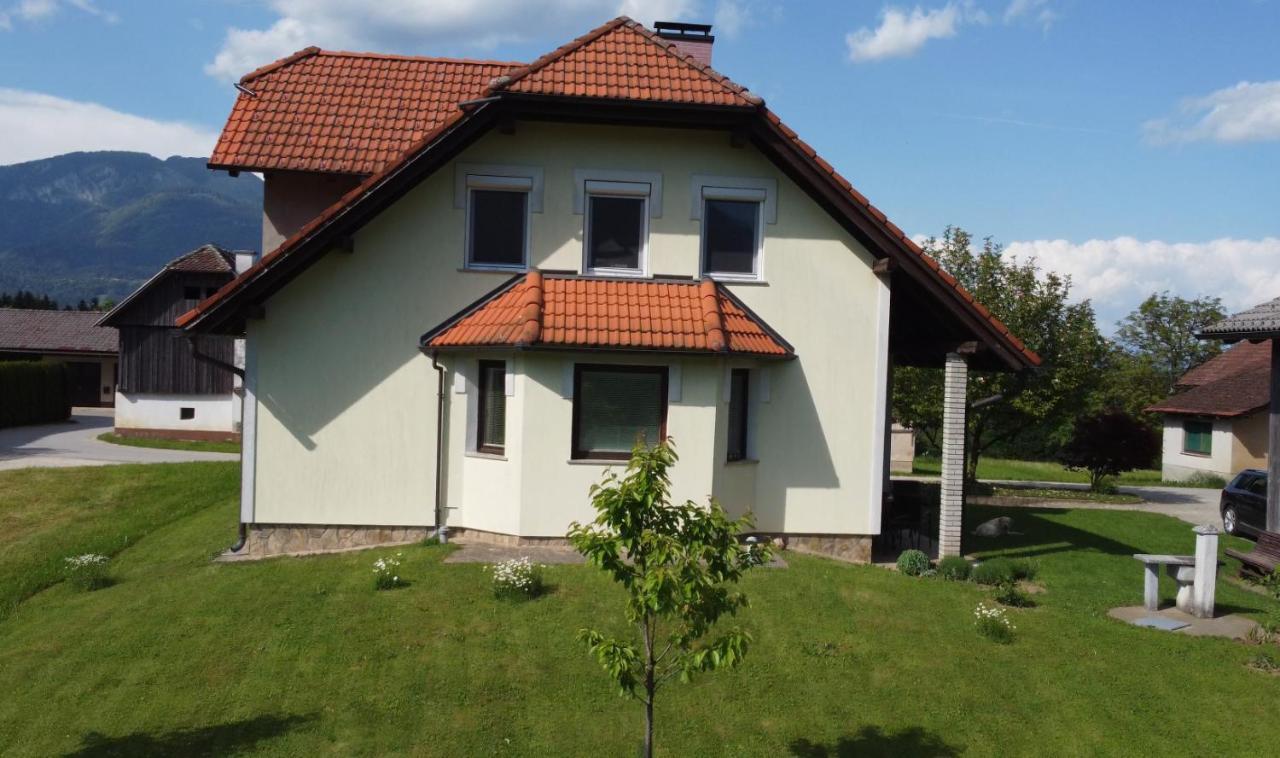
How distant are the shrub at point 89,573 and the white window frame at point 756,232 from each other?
9.93 metres

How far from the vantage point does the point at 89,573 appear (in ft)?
42.5

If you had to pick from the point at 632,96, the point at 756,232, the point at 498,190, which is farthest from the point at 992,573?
the point at 498,190

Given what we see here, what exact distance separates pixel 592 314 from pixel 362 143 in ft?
18.0

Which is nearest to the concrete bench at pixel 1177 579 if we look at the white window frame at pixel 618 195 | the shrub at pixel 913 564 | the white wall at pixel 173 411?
the shrub at pixel 913 564

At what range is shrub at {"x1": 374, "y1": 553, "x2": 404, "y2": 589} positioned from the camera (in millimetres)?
11125

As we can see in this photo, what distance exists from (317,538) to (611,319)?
5520mm

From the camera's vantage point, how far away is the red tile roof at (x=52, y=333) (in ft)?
152

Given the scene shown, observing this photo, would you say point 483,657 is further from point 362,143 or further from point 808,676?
point 362,143

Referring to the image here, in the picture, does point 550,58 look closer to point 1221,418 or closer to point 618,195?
point 618,195

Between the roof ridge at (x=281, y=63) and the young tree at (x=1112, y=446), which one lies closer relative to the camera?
the roof ridge at (x=281, y=63)

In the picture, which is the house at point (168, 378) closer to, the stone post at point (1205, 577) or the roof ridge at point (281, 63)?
the roof ridge at point (281, 63)

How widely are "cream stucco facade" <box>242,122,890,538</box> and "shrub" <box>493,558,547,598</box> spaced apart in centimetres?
164

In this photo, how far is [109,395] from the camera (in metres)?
49.1

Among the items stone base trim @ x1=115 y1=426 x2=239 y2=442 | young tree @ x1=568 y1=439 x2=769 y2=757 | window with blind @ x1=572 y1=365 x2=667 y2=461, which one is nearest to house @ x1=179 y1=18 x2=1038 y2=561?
window with blind @ x1=572 y1=365 x2=667 y2=461
